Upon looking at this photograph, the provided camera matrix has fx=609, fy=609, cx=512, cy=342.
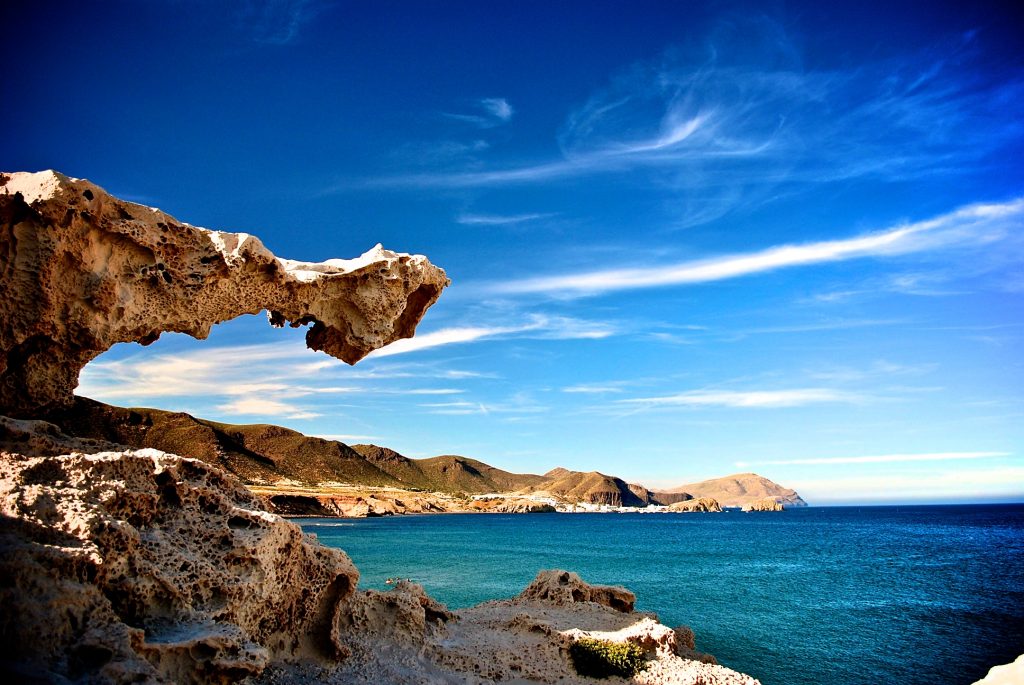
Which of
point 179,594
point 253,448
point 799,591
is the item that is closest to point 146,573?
point 179,594

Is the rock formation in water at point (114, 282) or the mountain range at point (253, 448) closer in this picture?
the rock formation in water at point (114, 282)

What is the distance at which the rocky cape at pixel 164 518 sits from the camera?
7.16m

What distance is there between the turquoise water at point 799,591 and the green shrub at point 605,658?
8324mm

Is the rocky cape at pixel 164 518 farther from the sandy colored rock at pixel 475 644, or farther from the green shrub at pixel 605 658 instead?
the green shrub at pixel 605 658

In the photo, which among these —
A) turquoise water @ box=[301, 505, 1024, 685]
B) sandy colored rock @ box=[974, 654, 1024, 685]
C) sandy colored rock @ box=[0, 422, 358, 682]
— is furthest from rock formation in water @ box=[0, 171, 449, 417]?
turquoise water @ box=[301, 505, 1024, 685]

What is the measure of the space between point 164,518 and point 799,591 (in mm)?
39271

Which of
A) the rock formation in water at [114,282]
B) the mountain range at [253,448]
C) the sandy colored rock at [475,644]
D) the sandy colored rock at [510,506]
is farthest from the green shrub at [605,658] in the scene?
the sandy colored rock at [510,506]

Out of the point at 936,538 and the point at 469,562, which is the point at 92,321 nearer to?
the point at 469,562

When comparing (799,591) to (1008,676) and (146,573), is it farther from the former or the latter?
(146,573)

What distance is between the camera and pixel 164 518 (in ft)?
30.8

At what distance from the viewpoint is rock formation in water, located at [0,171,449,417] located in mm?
9406

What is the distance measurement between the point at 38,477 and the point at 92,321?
305 cm

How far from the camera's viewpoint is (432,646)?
45.5ft

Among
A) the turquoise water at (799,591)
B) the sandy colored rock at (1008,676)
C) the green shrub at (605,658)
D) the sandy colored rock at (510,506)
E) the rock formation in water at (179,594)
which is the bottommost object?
the sandy colored rock at (510,506)
